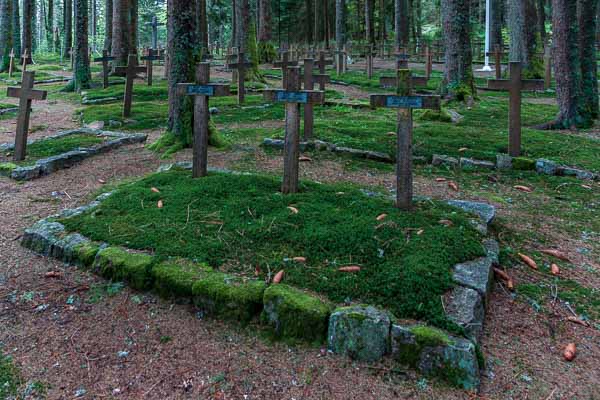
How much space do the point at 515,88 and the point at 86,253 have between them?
6.44 m

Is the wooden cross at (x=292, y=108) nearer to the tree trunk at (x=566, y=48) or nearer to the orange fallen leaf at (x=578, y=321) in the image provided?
the orange fallen leaf at (x=578, y=321)

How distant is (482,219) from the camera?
5137mm

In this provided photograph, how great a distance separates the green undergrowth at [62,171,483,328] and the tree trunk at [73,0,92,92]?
12891 millimetres

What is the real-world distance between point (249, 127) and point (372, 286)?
7743 millimetres

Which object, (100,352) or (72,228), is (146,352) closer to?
(100,352)

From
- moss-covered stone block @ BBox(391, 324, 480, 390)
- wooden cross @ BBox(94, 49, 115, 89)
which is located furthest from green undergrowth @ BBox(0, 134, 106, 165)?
wooden cross @ BBox(94, 49, 115, 89)

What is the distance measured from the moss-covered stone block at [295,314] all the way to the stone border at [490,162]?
16.0 ft

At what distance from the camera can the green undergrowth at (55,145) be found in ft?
28.2

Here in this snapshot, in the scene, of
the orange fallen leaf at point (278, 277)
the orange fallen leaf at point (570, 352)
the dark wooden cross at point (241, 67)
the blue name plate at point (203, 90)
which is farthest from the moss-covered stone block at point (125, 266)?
the dark wooden cross at point (241, 67)

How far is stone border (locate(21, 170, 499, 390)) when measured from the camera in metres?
3.16

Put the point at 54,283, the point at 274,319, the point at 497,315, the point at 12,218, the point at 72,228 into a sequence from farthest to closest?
the point at 12,218, the point at 72,228, the point at 54,283, the point at 497,315, the point at 274,319

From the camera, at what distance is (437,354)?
314cm

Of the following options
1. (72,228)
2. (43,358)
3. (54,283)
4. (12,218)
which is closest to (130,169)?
(12,218)

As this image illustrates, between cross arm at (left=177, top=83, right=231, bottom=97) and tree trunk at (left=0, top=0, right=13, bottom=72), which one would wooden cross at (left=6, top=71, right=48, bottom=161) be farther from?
tree trunk at (left=0, top=0, right=13, bottom=72)
